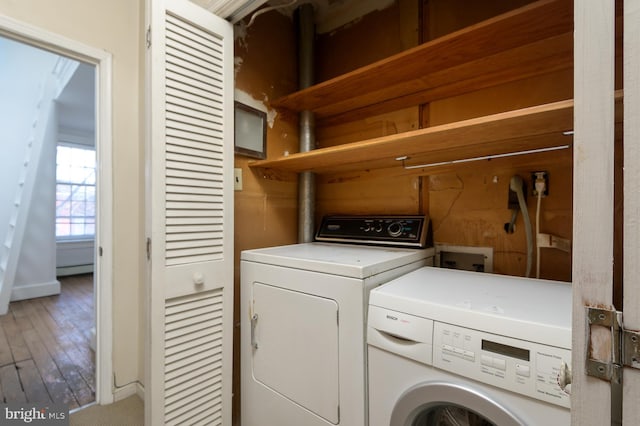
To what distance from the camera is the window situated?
4824mm

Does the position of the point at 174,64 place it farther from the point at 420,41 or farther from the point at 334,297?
the point at 420,41

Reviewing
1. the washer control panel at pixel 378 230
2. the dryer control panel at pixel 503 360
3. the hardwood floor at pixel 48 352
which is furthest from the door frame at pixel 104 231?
the dryer control panel at pixel 503 360

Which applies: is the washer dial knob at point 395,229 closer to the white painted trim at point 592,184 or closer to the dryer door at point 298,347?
the dryer door at point 298,347

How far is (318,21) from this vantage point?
7.26ft

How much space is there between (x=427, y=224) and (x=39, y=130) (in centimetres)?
486

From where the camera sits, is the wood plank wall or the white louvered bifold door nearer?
the white louvered bifold door

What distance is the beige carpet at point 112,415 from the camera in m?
1.66

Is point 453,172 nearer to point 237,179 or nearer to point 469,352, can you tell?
point 469,352

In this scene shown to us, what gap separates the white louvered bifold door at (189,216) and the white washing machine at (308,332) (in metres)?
0.15

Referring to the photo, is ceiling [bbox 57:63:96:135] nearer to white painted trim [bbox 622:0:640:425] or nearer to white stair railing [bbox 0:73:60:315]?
white stair railing [bbox 0:73:60:315]

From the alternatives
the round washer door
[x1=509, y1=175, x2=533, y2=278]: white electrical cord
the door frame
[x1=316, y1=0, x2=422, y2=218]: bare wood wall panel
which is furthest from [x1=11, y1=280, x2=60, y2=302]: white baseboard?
[x1=509, y1=175, x2=533, y2=278]: white electrical cord

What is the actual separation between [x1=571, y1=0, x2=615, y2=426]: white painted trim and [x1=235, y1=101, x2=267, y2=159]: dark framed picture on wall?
1.57m

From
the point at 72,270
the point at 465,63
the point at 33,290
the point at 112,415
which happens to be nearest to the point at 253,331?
the point at 112,415

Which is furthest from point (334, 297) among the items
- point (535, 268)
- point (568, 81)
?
point (568, 81)
